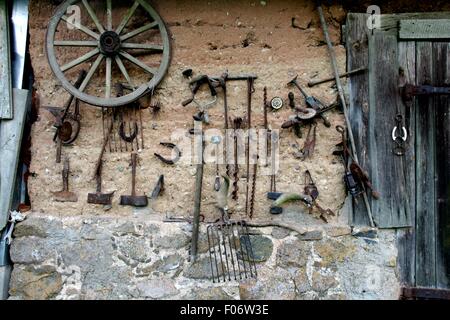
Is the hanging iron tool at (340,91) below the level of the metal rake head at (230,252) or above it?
above

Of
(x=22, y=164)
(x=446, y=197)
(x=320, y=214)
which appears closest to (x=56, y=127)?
(x=22, y=164)

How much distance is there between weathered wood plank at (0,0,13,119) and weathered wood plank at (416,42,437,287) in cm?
284

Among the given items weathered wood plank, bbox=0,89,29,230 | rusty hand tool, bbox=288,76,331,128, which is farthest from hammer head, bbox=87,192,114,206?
rusty hand tool, bbox=288,76,331,128

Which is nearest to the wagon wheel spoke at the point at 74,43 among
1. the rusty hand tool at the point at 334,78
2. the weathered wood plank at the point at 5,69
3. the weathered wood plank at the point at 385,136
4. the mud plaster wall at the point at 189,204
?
the mud plaster wall at the point at 189,204

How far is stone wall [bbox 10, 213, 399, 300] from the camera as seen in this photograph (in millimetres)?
2947

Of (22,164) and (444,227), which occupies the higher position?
(22,164)

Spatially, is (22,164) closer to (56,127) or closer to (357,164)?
(56,127)

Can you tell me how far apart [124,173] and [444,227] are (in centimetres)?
224

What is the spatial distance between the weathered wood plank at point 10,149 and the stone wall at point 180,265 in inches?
14.2

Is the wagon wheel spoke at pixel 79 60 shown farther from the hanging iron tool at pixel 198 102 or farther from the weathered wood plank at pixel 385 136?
the weathered wood plank at pixel 385 136

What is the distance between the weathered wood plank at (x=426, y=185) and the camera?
301 centimetres

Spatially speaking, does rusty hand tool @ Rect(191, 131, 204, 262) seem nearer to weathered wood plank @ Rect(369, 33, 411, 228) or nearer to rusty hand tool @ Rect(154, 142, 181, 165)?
rusty hand tool @ Rect(154, 142, 181, 165)

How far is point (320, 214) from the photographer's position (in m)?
3.02

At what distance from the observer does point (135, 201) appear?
3.05m
